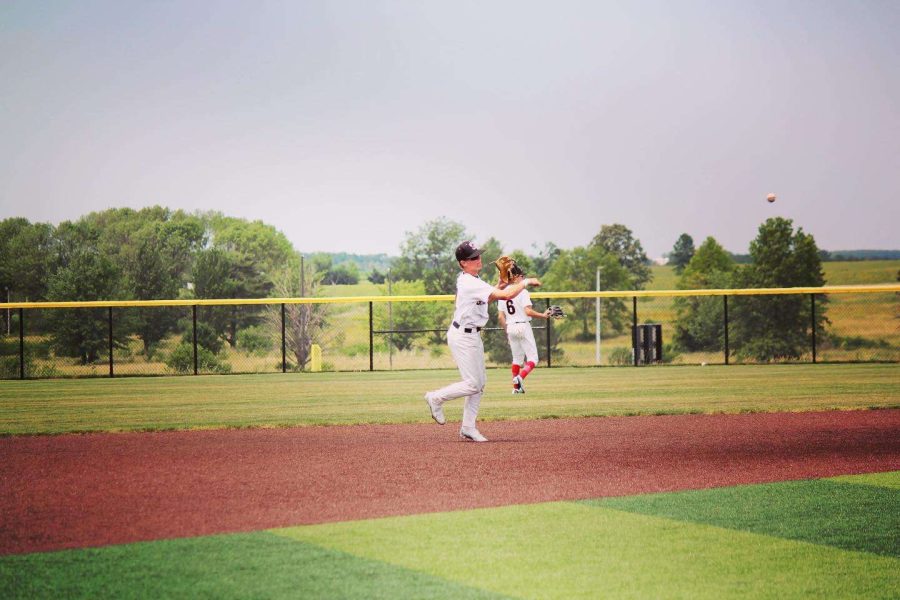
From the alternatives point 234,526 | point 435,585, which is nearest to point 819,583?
point 435,585

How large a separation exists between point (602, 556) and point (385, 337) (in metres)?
48.7

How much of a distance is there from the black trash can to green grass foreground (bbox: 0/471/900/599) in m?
22.3

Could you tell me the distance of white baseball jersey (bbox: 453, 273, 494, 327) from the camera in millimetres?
10305

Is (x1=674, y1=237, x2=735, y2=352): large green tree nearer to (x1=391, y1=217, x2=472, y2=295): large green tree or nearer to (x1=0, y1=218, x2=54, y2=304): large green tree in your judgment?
(x1=391, y1=217, x2=472, y2=295): large green tree

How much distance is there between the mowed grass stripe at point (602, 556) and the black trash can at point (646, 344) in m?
22.8

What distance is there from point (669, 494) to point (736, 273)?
48069 mm

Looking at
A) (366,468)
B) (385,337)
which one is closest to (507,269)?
(366,468)

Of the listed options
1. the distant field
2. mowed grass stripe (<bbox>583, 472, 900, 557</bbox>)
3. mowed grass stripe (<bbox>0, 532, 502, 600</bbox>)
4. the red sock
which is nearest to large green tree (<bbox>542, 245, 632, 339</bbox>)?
the distant field

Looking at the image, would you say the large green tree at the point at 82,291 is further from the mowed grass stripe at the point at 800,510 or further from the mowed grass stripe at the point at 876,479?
the mowed grass stripe at the point at 800,510

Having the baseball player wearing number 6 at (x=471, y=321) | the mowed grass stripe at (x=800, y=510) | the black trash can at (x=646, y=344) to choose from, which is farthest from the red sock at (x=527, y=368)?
the black trash can at (x=646, y=344)

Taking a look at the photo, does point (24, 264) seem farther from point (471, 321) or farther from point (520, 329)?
point (471, 321)

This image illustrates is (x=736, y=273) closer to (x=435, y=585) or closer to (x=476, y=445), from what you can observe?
(x=476, y=445)

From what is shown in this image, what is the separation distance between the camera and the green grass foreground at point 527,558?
5109mm

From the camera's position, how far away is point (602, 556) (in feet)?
19.0
